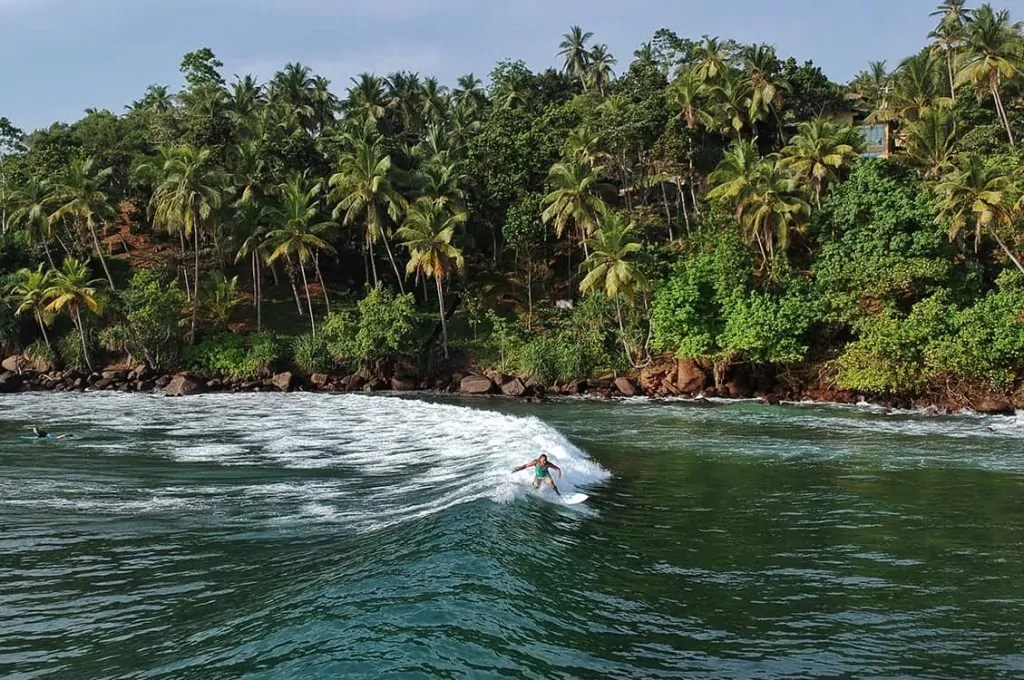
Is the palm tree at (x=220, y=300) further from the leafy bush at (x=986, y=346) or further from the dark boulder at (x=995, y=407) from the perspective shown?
the dark boulder at (x=995, y=407)

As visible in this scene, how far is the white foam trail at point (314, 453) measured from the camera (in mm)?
15125

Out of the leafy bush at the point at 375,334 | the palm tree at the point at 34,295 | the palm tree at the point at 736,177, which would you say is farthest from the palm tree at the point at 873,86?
the palm tree at the point at 34,295

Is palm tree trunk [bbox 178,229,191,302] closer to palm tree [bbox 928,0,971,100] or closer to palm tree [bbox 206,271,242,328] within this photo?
palm tree [bbox 206,271,242,328]

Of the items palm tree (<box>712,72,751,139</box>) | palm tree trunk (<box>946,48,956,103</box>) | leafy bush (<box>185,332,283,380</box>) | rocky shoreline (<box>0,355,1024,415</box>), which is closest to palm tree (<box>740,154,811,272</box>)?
rocky shoreline (<box>0,355,1024,415</box>)

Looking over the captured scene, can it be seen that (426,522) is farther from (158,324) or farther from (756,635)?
(158,324)

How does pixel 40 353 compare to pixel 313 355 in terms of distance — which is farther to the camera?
pixel 40 353

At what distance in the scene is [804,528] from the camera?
13289mm

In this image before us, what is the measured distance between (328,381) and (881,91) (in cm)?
A: 4772

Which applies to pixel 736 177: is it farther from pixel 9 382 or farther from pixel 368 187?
pixel 9 382

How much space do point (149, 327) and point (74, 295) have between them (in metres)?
4.36

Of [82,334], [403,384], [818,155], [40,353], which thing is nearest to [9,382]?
[40,353]

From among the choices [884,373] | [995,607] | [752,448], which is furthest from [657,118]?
[995,607]

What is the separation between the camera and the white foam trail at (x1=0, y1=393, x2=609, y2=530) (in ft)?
49.6

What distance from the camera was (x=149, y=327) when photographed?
4306 centimetres
